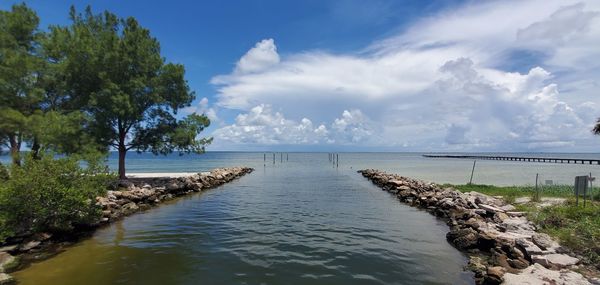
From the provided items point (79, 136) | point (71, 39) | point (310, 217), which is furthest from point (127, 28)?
point (310, 217)

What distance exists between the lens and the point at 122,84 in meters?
25.9

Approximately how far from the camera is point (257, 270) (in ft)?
32.1

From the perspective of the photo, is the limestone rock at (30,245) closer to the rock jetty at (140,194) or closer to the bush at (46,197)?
the bush at (46,197)

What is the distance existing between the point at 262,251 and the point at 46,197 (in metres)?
7.82

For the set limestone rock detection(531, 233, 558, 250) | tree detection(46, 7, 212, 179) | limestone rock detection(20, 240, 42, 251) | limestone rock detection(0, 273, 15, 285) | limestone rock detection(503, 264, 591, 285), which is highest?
tree detection(46, 7, 212, 179)

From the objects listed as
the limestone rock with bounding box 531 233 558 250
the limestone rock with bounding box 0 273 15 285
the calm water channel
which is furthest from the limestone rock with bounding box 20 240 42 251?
the limestone rock with bounding box 531 233 558 250

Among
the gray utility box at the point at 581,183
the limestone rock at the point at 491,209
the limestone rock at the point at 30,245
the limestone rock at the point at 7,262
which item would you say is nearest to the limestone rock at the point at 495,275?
the limestone rock at the point at 491,209

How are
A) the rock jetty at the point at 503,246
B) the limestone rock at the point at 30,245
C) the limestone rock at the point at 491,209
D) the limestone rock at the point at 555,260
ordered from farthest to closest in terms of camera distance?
the limestone rock at the point at 491,209 < the limestone rock at the point at 30,245 < the limestone rock at the point at 555,260 < the rock jetty at the point at 503,246

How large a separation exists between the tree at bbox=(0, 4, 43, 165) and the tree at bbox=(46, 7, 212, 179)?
178 cm

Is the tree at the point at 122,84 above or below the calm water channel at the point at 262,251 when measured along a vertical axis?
above

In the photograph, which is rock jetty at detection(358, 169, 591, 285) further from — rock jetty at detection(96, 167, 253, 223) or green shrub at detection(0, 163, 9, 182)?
green shrub at detection(0, 163, 9, 182)

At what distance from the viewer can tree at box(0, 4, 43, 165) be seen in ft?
71.6

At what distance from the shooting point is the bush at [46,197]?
11258mm

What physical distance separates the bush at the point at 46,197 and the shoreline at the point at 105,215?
403mm
